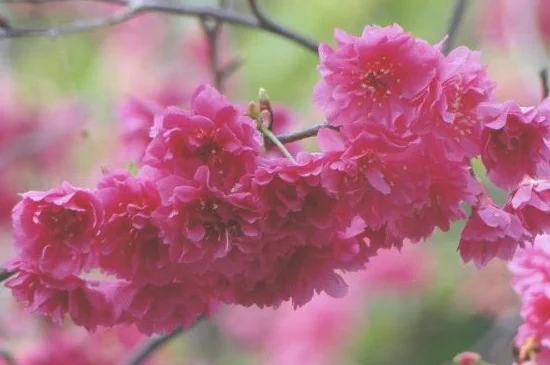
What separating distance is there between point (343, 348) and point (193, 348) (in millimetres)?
441

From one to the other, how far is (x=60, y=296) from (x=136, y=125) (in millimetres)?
407

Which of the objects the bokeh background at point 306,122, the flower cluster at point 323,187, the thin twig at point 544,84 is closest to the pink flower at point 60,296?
the flower cluster at point 323,187

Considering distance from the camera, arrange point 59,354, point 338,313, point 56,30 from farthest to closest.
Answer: point 338,313 → point 59,354 → point 56,30

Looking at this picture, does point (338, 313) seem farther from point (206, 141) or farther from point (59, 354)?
point (206, 141)

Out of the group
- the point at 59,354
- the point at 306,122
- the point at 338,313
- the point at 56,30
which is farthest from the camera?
the point at 338,313

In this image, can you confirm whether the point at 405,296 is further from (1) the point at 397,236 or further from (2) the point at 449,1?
(1) the point at 397,236

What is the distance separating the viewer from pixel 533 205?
795mm

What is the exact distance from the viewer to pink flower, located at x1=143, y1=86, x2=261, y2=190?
0.78 m

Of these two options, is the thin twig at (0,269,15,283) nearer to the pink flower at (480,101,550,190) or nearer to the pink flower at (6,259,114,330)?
the pink flower at (6,259,114,330)

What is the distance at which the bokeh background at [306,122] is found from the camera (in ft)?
7.95

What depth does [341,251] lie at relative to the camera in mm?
828

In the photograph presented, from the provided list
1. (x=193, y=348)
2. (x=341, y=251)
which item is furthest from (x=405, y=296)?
(x=341, y=251)

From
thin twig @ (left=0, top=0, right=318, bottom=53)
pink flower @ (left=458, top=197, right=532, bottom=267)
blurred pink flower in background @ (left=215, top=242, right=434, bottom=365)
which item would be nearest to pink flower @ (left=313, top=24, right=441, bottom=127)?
pink flower @ (left=458, top=197, right=532, bottom=267)

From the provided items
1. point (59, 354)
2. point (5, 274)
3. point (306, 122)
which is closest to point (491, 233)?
point (5, 274)
